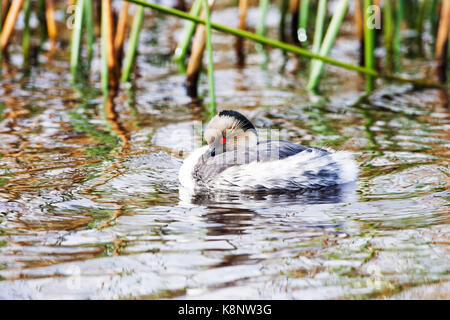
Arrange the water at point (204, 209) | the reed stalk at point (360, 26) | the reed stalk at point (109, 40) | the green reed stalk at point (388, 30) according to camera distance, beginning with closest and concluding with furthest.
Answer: the water at point (204, 209), the reed stalk at point (109, 40), the reed stalk at point (360, 26), the green reed stalk at point (388, 30)

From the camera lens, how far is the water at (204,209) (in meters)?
3.77

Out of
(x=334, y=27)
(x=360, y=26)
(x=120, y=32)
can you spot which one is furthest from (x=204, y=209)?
(x=360, y=26)

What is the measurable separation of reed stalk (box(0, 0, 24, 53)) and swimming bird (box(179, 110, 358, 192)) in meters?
4.38

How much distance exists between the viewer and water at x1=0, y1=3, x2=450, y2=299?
3.77 m

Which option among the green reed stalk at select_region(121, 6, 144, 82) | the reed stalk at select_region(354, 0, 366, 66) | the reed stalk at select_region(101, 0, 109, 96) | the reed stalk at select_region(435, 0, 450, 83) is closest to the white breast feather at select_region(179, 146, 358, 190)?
the reed stalk at select_region(101, 0, 109, 96)

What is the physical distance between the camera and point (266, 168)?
5.39 metres

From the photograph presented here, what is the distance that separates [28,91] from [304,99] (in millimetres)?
3334

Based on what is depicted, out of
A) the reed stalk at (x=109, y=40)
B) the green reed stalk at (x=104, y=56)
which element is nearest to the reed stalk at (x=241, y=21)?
the reed stalk at (x=109, y=40)

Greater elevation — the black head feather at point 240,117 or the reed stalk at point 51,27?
the reed stalk at point 51,27

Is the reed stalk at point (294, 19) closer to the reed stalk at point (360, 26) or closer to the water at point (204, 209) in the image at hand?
the reed stalk at point (360, 26)

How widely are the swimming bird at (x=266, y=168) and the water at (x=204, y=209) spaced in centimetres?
11

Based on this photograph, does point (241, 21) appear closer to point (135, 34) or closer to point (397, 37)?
point (397, 37)
